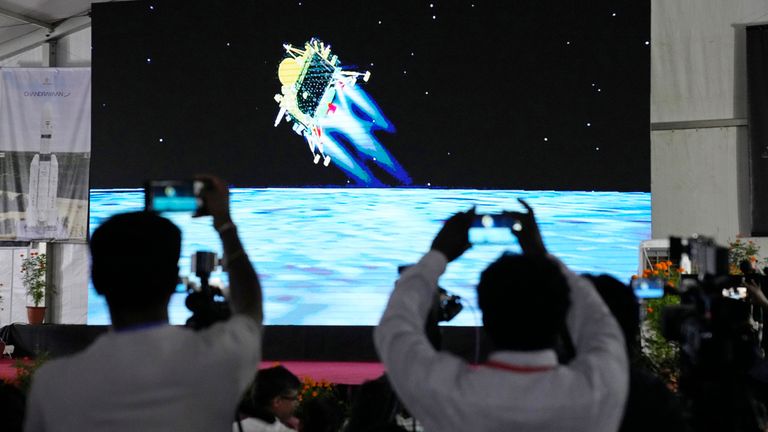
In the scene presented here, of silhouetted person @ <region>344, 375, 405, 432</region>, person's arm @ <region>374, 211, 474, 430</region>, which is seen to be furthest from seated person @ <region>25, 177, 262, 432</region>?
silhouetted person @ <region>344, 375, 405, 432</region>

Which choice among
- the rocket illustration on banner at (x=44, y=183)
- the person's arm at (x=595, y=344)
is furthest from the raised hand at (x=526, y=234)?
the rocket illustration on banner at (x=44, y=183)

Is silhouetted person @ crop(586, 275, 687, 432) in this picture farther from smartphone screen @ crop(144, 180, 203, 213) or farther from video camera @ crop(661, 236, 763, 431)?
smartphone screen @ crop(144, 180, 203, 213)

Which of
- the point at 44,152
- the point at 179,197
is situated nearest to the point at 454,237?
the point at 179,197

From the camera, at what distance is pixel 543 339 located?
1.41 metres

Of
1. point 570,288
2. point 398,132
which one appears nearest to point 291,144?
point 398,132

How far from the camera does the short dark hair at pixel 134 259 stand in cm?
142

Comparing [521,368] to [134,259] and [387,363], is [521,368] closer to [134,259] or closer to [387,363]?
[387,363]

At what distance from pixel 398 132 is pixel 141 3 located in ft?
10.3

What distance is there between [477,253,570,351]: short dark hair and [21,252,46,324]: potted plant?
916 cm

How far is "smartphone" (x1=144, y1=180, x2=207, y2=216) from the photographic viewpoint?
5.15ft

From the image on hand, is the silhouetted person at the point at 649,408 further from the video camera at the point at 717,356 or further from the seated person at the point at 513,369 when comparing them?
the seated person at the point at 513,369

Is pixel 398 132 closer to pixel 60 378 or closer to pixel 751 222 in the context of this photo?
pixel 751 222

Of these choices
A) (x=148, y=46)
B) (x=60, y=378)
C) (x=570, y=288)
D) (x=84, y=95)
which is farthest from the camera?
(x=84, y=95)

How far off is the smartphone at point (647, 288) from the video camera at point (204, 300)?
93 centimetres
